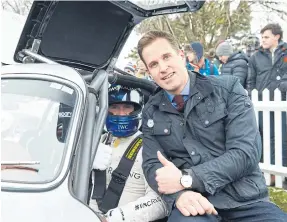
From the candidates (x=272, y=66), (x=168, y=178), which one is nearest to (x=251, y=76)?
(x=272, y=66)

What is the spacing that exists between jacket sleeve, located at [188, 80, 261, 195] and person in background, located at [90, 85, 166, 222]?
38 centimetres

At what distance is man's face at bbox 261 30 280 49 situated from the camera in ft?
17.9

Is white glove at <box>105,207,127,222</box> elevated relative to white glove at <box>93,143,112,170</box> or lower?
lower

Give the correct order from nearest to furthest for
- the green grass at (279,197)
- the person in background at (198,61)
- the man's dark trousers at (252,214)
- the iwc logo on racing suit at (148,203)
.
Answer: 1. the man's dark trousers at (252,214)
2. the iwc logo on racing suit at (148,203)
3. the green grass at (279,197)
4. the person in background at (198,61)

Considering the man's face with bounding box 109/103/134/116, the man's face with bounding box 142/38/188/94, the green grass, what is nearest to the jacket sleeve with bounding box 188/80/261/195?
the man's face with bounding box 142/38/188/94

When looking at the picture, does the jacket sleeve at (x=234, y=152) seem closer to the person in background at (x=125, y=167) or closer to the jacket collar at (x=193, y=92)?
the jacket collar at (x=193, y=92)

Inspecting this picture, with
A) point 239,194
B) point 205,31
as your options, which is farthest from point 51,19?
point 205,31

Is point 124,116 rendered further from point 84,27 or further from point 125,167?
point 84,27

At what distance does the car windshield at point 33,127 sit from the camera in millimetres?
1826

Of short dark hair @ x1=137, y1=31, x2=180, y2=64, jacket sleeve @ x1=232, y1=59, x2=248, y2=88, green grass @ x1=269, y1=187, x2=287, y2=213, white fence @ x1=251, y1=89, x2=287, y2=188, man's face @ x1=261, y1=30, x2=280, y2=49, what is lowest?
green grass @ x1=269, y1=187, x2=287, y2=213

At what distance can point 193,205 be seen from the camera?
6.95ft

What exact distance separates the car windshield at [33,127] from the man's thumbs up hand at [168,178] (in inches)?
23.6

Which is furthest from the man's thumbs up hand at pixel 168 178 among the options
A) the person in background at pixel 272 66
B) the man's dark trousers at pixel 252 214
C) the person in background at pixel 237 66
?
the person in background at pixel 237 66

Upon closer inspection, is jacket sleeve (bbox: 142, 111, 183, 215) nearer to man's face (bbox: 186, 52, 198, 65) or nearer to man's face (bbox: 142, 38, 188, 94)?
man's face (bbox: 142, 38, 188, 94)
